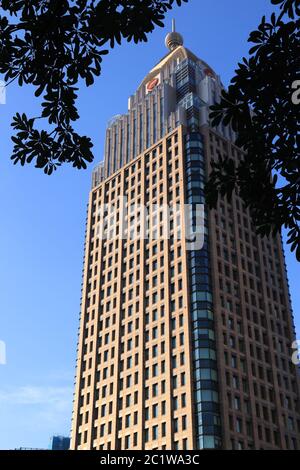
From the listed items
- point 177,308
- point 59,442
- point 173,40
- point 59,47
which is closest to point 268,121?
point 59,47

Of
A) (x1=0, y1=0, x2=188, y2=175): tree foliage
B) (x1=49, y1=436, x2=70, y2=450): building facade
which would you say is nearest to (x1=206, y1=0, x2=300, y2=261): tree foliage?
(x1=0, y1=0, x2=188, y2=175): tree foliage

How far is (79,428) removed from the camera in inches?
2788

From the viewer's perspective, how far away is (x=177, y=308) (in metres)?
65.1

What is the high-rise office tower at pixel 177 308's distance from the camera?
198ft

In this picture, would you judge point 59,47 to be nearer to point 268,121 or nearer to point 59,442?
point 268,121

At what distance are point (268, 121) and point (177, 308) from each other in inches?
2238

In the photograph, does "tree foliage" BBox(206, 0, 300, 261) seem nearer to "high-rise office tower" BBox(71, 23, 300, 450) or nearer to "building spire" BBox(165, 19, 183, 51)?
"high-rise office tower" BBox(71, 23, 300, 450)

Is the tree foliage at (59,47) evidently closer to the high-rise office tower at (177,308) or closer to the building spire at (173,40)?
the high-rise office tower at (177,308)

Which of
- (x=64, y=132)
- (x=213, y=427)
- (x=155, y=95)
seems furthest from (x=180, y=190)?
(x=64, y=132)

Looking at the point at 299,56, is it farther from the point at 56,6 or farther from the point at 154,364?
the point at 154,364

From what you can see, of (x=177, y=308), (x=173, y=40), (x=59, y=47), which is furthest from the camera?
(x=173, y=40)

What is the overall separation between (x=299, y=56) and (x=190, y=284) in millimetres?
57592

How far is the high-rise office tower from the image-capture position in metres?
60.4

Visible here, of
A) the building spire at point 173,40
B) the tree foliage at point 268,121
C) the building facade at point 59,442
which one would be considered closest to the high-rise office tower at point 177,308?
the building spire at point 173,40
